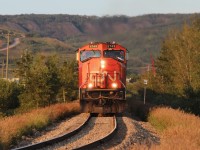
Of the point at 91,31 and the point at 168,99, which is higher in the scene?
the point at 91,31

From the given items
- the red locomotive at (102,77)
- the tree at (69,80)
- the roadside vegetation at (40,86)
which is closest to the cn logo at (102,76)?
the red locomotive at (102,77)

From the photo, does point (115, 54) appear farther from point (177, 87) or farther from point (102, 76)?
point (177, 87)

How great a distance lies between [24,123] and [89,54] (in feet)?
29.3

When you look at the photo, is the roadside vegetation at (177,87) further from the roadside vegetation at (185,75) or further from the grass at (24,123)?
the grass at (24,123)

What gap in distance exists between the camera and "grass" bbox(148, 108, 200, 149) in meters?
11.3

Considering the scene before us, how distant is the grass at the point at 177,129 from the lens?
444 inches

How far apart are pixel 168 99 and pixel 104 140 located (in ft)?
117

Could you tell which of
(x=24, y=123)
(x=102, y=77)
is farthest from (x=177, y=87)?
(x=24, y=123)

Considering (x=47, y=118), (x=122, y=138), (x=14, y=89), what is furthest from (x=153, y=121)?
(x=14, y=89)

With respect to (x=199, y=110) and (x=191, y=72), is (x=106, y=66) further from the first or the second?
(x=191, y=72)

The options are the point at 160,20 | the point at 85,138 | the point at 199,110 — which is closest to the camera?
the point at 85,138

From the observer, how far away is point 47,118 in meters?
21.9

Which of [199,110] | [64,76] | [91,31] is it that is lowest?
[199,110]

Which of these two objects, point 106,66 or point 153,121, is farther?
point 106,66
